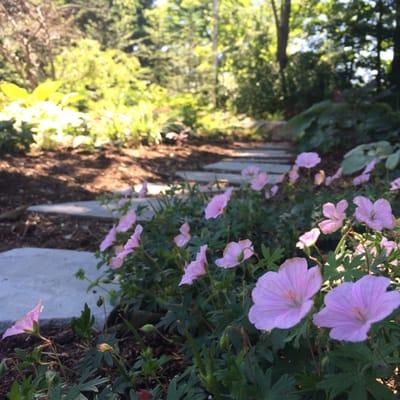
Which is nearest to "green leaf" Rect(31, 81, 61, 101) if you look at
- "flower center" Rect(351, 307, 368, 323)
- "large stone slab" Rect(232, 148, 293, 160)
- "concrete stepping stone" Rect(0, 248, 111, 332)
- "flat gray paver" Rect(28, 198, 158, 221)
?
"large stone slab" Rect(232, 148, 293, 160)

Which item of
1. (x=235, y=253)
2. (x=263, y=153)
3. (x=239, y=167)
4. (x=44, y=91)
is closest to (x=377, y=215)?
(x=235, y=253)

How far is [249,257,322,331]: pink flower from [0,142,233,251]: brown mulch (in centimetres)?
188

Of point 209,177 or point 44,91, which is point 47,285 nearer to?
point 209,177

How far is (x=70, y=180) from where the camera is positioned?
3.80 meters

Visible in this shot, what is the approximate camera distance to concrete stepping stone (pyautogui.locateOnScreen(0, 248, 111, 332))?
162 centimetres

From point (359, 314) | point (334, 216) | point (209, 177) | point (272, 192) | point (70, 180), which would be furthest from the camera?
point (209, 177)

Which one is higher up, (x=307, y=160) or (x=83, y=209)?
(x=307, y=160)

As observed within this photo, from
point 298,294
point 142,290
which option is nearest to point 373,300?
point 298,294

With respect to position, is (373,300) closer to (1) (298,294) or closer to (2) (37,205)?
(1) (298,294)

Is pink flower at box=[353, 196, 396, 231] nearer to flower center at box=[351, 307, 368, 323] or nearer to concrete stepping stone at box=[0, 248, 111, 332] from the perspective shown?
flower center at box=[351, 307, 368, 323]

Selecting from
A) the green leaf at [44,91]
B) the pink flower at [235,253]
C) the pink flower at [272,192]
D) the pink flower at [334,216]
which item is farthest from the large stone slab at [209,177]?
the pink flower at [235,253]

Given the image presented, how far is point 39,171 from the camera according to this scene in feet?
12.8

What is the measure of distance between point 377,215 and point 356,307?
0.52 meters

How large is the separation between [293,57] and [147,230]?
8240 mm
